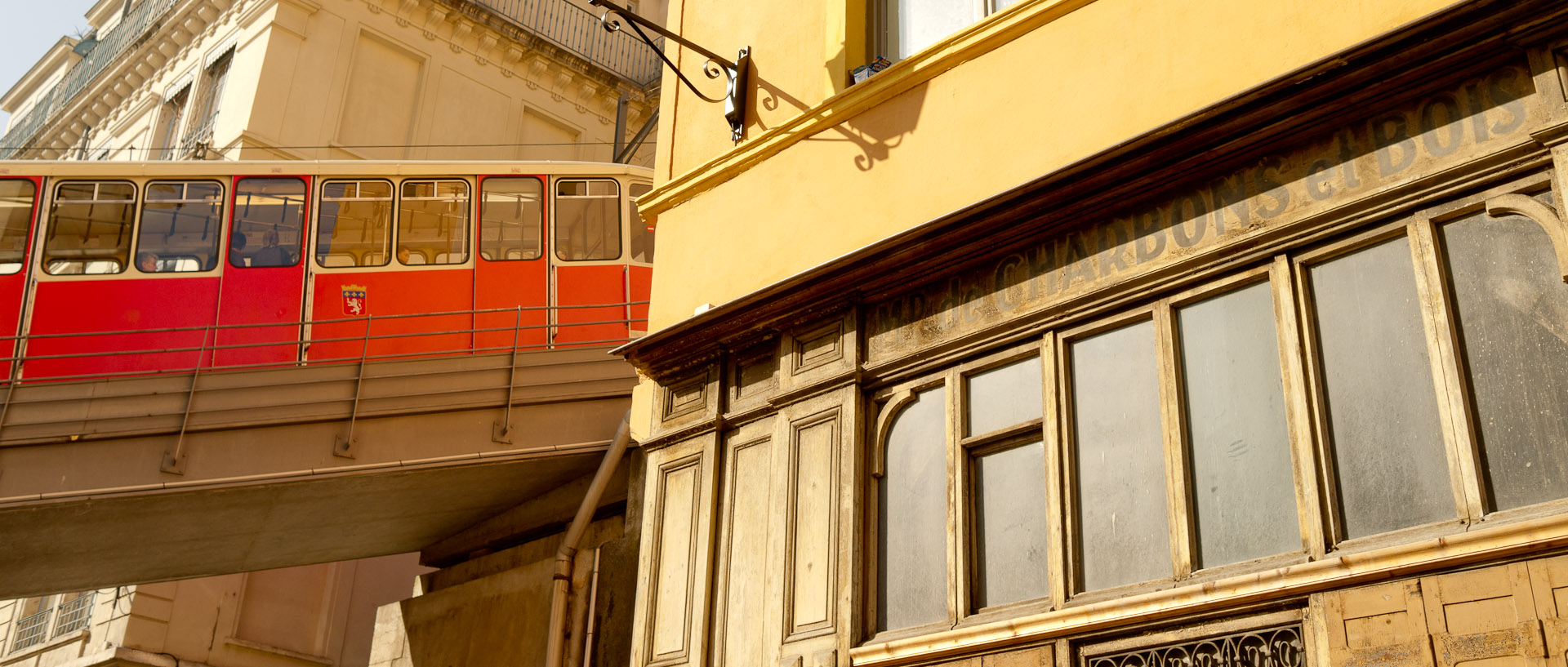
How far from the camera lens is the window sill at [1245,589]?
4520 millimetres

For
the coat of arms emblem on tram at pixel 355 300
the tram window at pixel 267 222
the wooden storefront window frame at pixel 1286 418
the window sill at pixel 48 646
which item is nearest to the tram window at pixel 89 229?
the tram window at pixel 267 222

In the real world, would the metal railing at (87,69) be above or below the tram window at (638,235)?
above

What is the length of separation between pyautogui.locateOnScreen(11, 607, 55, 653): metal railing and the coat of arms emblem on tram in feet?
29.6

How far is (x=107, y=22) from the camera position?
27.8 meters

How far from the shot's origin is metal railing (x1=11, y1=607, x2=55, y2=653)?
18.5m

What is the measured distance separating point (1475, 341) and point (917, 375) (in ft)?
9.57

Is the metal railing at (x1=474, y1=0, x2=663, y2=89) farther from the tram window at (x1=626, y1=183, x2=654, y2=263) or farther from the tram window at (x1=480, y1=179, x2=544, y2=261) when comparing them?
the tram window at (x1=626, y1=183, x2=654, y2=263)

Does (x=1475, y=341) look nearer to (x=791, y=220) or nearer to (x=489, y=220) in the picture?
(x=791, y=220)

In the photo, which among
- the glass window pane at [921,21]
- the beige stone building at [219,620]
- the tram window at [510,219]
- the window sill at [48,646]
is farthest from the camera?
the window sill at [48,646]

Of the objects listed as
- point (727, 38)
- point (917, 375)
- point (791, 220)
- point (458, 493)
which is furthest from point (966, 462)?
point (458, 493)

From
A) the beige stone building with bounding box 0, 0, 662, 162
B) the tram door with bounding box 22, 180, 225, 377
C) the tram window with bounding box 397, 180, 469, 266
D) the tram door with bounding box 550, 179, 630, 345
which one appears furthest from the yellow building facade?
the beige stone building with bounding box 0, 0, 662, 162

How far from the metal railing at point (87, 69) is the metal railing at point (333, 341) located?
38.9 feet

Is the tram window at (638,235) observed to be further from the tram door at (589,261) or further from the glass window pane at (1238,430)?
the glass window pane at (1238,430)

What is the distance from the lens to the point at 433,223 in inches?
519
